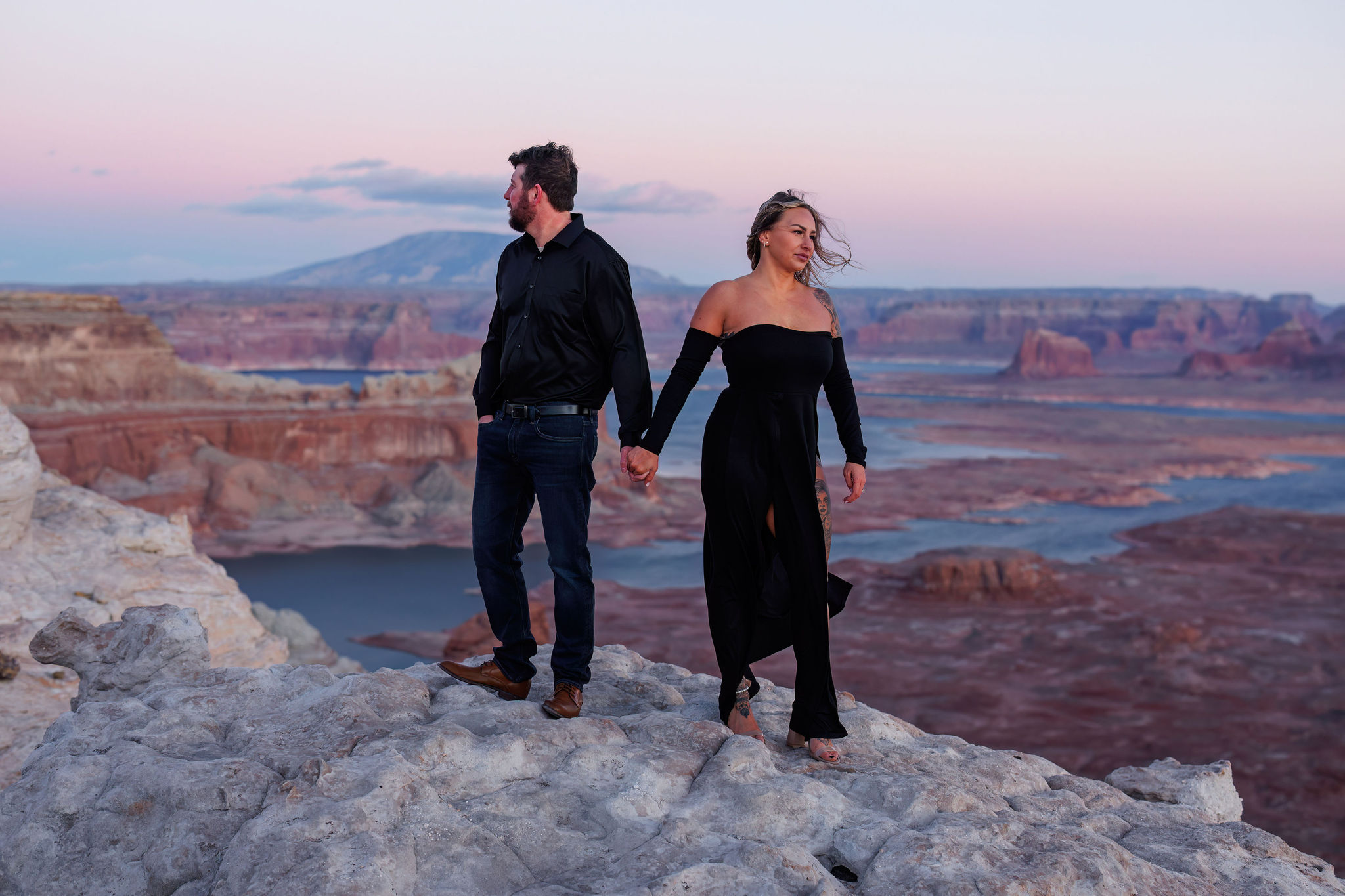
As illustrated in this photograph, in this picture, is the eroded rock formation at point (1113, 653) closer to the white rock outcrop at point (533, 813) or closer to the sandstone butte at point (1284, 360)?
the white rock outcrop at point (533, 813)

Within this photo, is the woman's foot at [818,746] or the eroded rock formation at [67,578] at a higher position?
the woman's foot at [818,746]

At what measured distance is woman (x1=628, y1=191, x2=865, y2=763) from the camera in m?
3.62

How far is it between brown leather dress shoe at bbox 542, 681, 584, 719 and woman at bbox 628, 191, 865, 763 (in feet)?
1.89

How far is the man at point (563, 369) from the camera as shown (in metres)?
3.72

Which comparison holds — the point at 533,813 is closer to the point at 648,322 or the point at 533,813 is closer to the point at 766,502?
the point at 766,502

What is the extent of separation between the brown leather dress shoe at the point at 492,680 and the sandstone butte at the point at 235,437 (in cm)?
3597

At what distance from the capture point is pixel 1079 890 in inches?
102

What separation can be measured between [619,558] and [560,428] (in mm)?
36669

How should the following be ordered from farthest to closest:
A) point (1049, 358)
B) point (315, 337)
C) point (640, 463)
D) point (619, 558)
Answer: point (1049, 358) < point (315, 337) < point (619, 558) < point (640, 463)

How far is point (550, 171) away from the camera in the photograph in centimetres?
376

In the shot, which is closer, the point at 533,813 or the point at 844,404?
the point at 533,813

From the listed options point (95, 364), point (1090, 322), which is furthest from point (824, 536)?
point (1090, 322)

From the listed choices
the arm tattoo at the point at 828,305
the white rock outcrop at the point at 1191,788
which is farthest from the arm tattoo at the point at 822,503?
the white rock outcrop at the point at 1191,788

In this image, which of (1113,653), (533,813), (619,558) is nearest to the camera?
(533,813)
